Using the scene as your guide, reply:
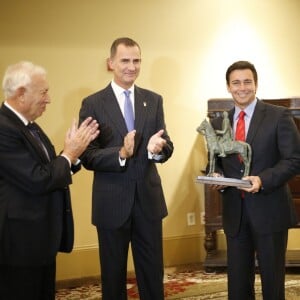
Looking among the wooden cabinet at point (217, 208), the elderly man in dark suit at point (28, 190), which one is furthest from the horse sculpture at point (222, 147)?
the wooden cabinet at point (217, 208)

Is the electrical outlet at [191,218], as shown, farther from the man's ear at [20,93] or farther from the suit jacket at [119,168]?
the man's ear at [20,93]

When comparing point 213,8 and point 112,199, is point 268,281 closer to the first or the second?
point 112,199

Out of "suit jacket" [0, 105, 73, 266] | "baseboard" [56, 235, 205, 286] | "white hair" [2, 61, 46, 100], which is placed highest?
"white hair" [2, 61, 46, 100]

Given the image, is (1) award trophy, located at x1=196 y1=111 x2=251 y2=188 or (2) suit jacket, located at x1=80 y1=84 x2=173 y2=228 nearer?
(1) award trophy, located at x1=196 y1=111 x2=251 y2=188

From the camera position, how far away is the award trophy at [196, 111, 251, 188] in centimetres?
225

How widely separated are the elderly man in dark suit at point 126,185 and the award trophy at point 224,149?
23 centimetres

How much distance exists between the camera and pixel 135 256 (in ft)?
8.46

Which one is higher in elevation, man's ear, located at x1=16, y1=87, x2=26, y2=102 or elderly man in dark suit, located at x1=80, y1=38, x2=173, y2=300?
man's ear, located at x1=16, y1=87, x2=26, y2=102

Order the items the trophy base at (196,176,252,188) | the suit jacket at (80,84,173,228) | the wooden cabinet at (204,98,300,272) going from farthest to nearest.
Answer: the wooden cabinet at (204,98,300,272) → the suit jacket at (80,84,173,228) → the trophy base at (196,176,252,188)

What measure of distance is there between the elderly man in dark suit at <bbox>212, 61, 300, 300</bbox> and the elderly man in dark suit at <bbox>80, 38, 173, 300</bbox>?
373 millimetres

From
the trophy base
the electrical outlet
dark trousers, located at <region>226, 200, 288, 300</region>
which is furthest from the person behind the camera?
the electrical outlet

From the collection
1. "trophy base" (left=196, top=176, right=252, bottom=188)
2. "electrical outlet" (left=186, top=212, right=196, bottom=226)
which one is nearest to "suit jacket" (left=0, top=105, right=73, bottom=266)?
"trophy base" (left=196, top=176, right=252, bottom=188)

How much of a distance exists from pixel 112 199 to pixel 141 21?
194 centimetres

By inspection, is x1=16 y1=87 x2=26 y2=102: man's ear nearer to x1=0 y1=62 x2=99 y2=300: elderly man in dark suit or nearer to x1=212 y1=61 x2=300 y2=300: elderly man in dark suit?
x1=0 y1=62 x2=99 y2=300: elderly man in dark suit
